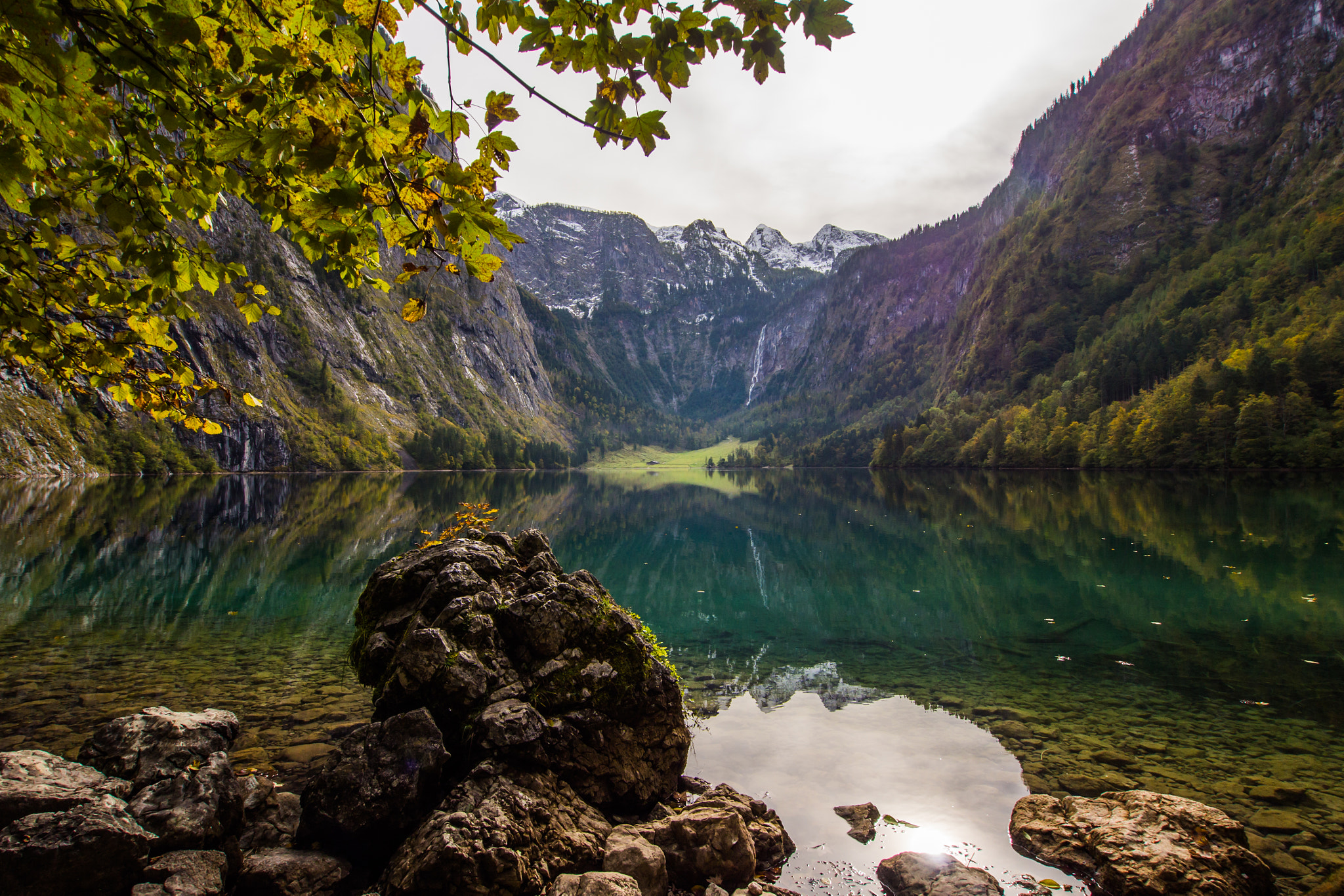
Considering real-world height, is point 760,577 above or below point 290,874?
below

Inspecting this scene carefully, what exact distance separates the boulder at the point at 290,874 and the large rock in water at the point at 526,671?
62.3 inches

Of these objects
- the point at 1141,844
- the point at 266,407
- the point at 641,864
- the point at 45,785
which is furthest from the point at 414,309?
the point at 266,407

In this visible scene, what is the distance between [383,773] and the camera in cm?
664

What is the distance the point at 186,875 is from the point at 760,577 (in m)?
24.8

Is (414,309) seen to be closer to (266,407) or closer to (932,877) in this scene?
(932,877)

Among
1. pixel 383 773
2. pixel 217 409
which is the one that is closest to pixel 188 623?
pixel 383 773

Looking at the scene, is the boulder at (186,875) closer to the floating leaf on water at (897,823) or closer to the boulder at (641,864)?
the boulder at (641,864)

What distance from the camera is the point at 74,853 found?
4.84 meters

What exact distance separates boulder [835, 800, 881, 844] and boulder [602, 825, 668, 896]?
3.12 m

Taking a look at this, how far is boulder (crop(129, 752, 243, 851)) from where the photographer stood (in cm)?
559

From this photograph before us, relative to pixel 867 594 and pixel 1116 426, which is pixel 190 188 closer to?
pixel 867 594

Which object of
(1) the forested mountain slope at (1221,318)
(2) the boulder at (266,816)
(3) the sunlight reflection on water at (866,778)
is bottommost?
(3) the sunlight reflection on water at (866,778)

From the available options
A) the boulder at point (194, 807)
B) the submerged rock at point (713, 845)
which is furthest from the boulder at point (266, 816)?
the submerged rock at point (713, 845)

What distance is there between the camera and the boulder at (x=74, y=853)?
4699 millimetres
